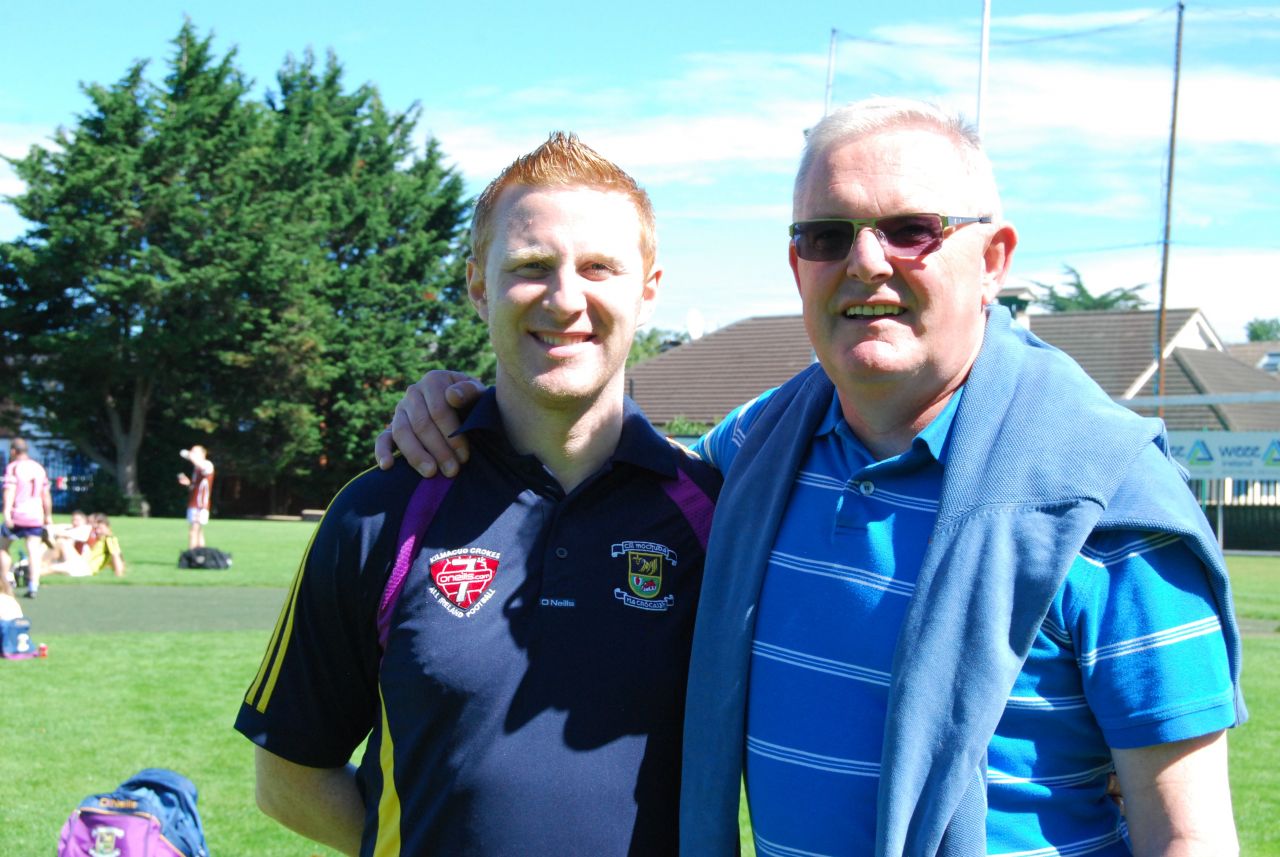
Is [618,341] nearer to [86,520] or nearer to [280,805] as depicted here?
[280,805]

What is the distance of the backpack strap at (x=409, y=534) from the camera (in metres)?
2.67

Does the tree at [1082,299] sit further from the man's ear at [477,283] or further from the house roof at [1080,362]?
the man's ear at [477,283]

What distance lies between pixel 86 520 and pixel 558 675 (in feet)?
62.2

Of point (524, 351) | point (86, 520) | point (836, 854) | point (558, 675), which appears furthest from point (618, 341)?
point (86, 520)

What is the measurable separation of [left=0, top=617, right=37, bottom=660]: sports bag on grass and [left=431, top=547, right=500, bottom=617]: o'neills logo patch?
32.1 feet

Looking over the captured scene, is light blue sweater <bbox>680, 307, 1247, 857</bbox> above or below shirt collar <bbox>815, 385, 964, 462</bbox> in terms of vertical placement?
below

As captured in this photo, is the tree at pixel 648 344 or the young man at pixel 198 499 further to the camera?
the tree at pixel 648 344

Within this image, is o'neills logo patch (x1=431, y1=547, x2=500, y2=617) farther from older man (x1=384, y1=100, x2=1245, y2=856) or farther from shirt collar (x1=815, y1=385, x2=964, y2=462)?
shirt collar (x1=815, y1=385, x2=964, y2=462)

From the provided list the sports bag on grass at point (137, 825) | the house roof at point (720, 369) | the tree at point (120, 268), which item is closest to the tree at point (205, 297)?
the tree at point (120, 268)

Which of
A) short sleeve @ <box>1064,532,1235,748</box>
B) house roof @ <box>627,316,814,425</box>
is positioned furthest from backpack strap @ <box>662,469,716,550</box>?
house roof @ <box>627,316,814,425</box>

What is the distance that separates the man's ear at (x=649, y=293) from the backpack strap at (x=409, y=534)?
23.8 inches

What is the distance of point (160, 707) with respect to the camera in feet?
29.9

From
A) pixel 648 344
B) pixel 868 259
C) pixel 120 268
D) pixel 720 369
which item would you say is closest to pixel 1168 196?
pixel 720 369

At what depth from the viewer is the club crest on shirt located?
8.84ft
